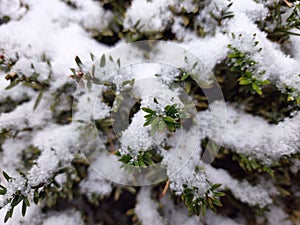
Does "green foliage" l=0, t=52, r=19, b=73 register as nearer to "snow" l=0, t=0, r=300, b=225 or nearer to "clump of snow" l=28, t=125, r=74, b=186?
"snow" l=0, t=0, r=300, b=225

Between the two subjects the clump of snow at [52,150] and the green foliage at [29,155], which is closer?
the clump of snow at [52,150]

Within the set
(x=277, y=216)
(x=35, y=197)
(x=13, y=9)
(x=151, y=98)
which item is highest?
(x=13, y=9)

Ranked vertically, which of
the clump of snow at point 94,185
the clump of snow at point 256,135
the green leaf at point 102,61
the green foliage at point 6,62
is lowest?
the clump of snow at point 94,185

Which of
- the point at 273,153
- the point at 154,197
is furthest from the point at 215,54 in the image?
the point at 154,197

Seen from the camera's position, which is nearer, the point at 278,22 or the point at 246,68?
the point at 246,68

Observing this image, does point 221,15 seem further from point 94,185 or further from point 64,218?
point 64,218

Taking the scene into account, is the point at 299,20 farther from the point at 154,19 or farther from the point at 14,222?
the point at 14,222

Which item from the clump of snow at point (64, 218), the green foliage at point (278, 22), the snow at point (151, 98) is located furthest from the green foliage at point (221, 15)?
the clump of snow at point (64, 218)

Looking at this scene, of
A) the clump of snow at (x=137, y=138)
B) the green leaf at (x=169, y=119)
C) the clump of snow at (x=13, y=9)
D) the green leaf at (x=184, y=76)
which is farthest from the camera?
the clump of snow at (x=13, y=9)

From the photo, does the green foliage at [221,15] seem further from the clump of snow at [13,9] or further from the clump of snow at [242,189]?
the clump of snow at [13,9]

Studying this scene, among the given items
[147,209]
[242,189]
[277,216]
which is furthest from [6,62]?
[277,216]

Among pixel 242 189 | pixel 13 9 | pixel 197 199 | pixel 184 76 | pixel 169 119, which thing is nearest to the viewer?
pixel 169 119
